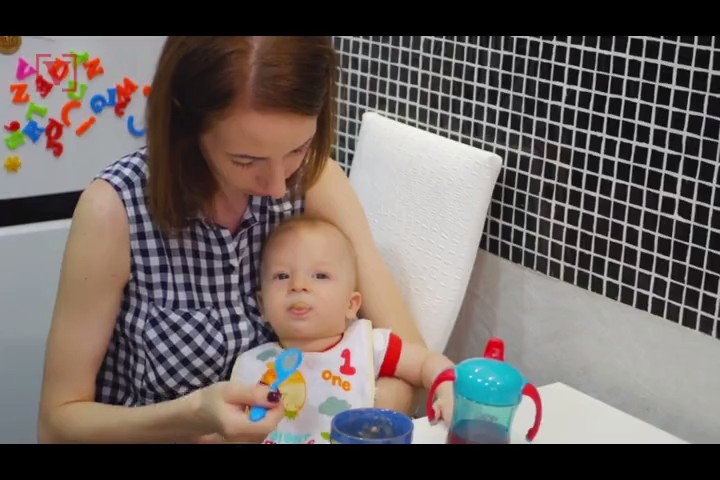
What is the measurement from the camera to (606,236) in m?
1.18

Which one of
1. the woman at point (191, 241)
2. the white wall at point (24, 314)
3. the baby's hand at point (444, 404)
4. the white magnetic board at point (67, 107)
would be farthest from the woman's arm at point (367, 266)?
the white wall at point (24, 314)

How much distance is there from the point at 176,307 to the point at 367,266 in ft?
0.88

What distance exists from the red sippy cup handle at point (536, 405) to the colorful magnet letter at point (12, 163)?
930mm

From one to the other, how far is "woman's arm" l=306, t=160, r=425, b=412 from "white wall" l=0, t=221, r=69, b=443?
58 centimetres

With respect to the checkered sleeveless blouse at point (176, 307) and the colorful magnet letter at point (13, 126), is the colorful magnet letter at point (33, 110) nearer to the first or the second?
the colorful magnet letter at point (13, 126)

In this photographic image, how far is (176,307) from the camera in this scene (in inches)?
43.1

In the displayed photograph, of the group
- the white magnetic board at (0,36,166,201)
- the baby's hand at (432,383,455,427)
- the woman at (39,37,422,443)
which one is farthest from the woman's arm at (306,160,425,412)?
the white magnetic board at (0,36,166,201)

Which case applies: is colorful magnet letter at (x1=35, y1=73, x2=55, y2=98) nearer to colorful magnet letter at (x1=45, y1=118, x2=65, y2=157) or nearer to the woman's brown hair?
colorful magnet letter at (x1=45, y1=118, x2=65, y2=157)

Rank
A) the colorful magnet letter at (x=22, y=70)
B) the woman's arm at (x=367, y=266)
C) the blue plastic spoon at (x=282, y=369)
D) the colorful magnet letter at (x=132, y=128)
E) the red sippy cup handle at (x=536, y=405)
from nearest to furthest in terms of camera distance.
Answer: the blue plastic spoon at (x=282, y=369) → the red sippy cup handle at (x=536, y=405) → the woman's arm at (x=367, y=266) → the colorful magnet letter at (x=22, y=70) → the colorful magnet letter at (x=132, y=128)

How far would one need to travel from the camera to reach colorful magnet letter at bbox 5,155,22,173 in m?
1.50

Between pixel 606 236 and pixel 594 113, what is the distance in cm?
15

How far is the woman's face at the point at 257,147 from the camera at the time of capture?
0.94 m
